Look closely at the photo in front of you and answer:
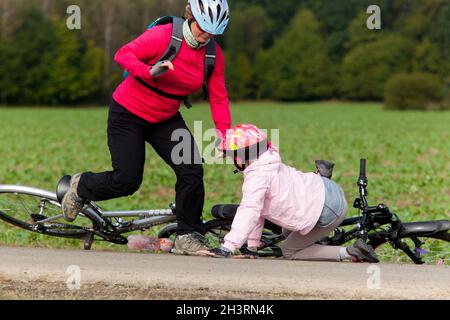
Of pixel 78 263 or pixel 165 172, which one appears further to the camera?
pixel 165 172

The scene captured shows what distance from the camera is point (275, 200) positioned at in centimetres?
570

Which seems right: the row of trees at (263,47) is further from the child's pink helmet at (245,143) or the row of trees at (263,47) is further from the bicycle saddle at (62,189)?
the child's pink helmet at (245,143)

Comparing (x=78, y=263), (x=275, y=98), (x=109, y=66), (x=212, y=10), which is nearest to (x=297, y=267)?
(x=78, y=263)

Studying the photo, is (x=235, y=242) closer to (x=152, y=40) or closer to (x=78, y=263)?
(x=78, y=263)

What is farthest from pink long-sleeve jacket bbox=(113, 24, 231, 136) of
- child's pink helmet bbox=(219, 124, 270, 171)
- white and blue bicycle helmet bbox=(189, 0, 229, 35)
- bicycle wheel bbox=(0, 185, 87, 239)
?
bicycle wheel bbox=(0, 185, 87, 239)

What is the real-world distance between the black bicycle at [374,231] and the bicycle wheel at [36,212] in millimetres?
874

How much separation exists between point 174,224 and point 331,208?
1.38 metres

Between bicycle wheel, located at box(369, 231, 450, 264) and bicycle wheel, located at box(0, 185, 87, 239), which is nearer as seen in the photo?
bicycle wheel, located at box(369, 231, 450, 264)

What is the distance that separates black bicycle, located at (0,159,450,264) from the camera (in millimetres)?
6000

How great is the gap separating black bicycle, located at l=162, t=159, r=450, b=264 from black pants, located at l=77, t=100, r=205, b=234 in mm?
274

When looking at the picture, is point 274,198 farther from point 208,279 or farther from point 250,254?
point 208,279

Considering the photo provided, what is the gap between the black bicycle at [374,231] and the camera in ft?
19.6

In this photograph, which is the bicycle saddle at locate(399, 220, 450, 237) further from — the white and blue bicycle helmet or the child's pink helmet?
the white and blue bicycle helmet

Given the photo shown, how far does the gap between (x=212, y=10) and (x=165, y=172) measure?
10.9 metres
